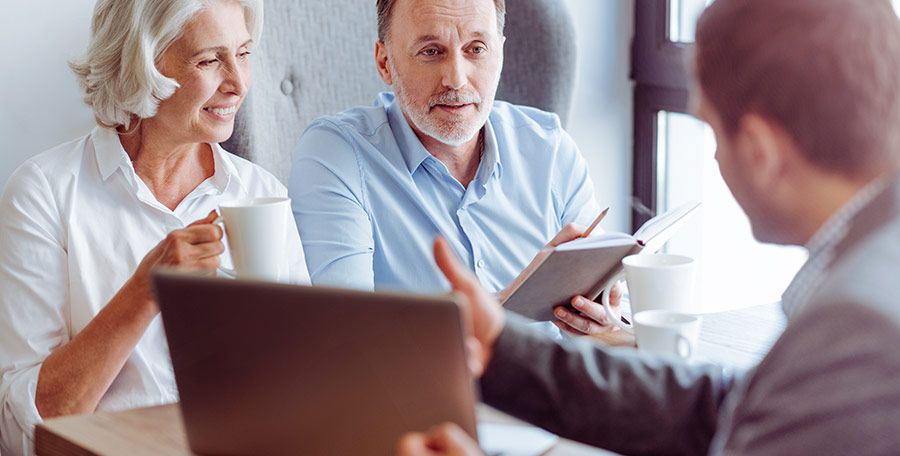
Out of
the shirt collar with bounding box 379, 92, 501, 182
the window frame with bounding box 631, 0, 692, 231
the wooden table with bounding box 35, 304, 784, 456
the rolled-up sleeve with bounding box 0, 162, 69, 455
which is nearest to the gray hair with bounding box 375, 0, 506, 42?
the shirt collar with bounding box 379, 92, 501, 182

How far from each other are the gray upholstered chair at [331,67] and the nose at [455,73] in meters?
0.45

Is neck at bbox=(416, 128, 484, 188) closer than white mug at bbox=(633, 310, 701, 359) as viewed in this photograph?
No

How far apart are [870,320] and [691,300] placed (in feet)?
2.78

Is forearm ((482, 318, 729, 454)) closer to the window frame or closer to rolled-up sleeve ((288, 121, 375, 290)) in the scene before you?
rolled-up sleeve ((288, 121, 375, 290))

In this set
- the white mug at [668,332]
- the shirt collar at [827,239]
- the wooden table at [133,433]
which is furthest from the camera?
the white mug at [668,332]

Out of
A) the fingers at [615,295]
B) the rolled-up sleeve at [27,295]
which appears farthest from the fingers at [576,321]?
the rolled-up sleeve at [27,295]

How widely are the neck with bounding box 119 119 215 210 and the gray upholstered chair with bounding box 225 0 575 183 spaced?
410 mm

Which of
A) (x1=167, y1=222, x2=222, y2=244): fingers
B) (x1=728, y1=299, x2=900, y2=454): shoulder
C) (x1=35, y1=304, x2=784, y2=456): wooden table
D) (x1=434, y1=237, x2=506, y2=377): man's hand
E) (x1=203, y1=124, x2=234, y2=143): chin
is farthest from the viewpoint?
(x1=203, y1=124, x2=234, y2=143): chin

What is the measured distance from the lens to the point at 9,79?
229 centimetres

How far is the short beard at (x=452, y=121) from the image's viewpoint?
2244mm

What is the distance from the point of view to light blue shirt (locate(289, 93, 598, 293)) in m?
2.14

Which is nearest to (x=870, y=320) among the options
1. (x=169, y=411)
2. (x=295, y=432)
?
(x=295, y=432)

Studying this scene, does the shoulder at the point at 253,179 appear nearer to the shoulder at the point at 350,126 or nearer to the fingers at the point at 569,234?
the shoulder at the point at 350,126

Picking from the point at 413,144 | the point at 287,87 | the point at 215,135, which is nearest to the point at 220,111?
the point at 215,135
